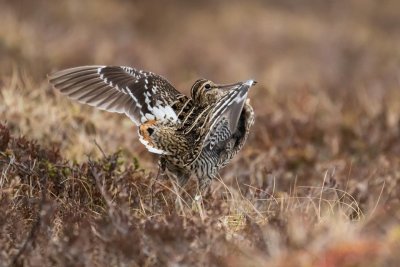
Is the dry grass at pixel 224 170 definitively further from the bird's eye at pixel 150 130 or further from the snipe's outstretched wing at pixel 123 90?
the snipe's outstretched wing at pixel 123 90

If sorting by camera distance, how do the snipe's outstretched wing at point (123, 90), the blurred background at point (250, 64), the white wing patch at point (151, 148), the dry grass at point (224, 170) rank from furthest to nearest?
the blurred background at point (250, 64), the snipe's outstretched wing at point (123, 90), the white wing patch at point (151, 148), the dry grass at point (224, 170)

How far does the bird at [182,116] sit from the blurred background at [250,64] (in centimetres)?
56

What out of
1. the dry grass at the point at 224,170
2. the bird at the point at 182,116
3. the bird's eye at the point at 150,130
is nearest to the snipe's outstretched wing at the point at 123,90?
the bird at the point at 182,116

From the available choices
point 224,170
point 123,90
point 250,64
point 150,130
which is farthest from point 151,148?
point 250,64

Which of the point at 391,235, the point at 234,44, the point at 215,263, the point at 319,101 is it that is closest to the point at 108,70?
the point at 215,263

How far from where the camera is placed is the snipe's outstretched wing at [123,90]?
722 cm

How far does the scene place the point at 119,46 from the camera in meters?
17.4

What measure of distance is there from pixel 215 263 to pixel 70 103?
16.7 feet

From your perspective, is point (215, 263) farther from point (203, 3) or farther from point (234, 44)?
point (203, 3)

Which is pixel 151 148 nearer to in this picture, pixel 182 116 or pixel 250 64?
pixel 182 116

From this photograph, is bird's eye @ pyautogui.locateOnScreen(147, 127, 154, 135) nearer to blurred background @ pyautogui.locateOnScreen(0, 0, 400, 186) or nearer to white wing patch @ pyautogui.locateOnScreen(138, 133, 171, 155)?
white wing patch @ pyautogui.locateOnScreen(138, 133, 171, 155)

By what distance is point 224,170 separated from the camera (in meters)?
9.12

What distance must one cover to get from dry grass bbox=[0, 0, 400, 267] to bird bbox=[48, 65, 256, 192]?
0.24m

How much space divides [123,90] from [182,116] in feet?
2.28
